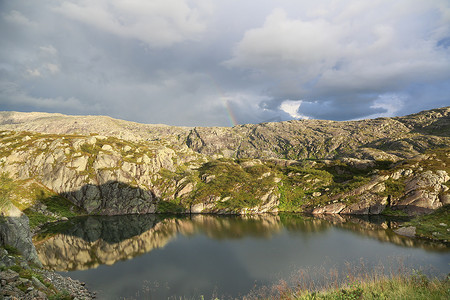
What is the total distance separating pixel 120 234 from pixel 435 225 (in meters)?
115

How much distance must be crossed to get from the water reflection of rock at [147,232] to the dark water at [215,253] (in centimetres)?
32

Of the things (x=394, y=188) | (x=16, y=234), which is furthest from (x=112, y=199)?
(x=394, y=188)

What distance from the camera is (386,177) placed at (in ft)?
395

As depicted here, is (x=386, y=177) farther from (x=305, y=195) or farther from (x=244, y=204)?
(x=244, y=204)

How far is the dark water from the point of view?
45.6 meters

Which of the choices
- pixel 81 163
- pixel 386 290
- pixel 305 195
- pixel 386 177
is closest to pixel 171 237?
pixel 386 290

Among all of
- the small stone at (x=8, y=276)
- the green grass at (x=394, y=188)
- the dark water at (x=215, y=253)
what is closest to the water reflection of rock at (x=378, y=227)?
the dark water at (x=215, y=253)

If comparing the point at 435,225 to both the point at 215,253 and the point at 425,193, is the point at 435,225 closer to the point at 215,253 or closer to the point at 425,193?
the point at 425,193

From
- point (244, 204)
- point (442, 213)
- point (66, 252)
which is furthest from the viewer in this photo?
point (244, 204)

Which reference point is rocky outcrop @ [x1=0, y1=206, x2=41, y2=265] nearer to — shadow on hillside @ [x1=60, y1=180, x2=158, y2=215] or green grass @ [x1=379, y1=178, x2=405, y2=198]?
shadow on hillside @ [x1=60, y1=180, x2=158, y2=215]

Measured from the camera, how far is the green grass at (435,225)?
65.3 m

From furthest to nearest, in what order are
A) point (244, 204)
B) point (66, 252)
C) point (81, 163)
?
1. point (81, 163)
2. point (244, 204)
3. point (66, 252)

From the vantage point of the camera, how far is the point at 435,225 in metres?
71.0

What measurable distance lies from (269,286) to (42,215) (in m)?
117
